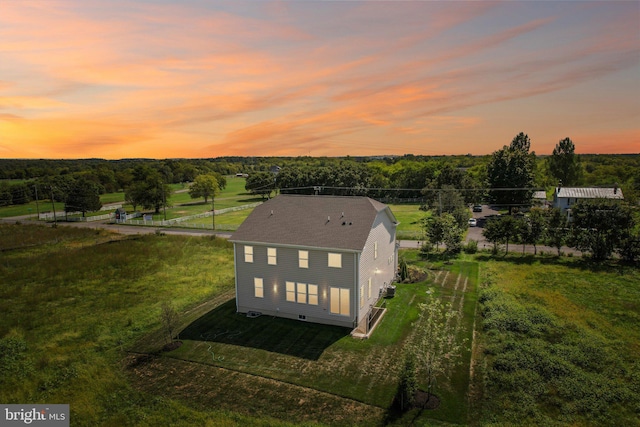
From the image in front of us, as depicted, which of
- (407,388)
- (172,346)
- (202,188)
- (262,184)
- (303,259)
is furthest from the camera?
(262,184)

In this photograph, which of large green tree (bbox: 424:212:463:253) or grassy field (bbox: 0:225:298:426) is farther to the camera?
large green tree (bbox: 424:212:463:253)

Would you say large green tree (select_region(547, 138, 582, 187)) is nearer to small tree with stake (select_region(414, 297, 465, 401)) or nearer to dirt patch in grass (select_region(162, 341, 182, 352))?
small tree with stake (select_region(414, 297, 465, 401))

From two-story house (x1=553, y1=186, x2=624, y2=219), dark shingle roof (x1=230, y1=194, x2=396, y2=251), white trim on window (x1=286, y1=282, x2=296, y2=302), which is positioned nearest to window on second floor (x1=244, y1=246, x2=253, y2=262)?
dark shingle roof (x1=230, y1=194, x2=396, y2=251)

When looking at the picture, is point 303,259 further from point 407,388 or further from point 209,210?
point 209,210

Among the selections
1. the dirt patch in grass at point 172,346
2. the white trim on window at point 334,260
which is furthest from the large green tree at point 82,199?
the white trim on window at point 334,260

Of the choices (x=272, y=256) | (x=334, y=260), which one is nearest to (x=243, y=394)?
(x=334, y=260)

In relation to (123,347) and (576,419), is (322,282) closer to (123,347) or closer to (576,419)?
(123,347)
